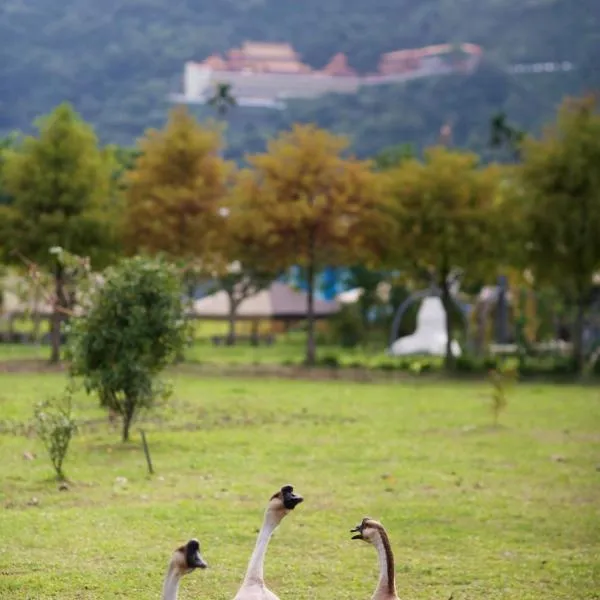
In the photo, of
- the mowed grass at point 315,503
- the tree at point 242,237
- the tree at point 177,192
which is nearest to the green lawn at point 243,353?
the tree at point 242,237

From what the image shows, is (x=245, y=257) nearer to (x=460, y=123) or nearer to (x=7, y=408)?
(x=7, y=408)

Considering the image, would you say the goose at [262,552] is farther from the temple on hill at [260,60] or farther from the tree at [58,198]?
the temple on hill at [260,60]

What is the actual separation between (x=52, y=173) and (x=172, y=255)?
13.6 ft

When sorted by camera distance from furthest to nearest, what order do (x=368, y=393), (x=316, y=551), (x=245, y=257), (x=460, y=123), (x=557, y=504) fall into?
(x=460, y=123) < (x=245, y=257) < (x=368, y=393) < (x=557, y=504) < (x=316, y=551)

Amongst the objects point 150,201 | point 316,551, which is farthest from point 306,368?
point 316,551

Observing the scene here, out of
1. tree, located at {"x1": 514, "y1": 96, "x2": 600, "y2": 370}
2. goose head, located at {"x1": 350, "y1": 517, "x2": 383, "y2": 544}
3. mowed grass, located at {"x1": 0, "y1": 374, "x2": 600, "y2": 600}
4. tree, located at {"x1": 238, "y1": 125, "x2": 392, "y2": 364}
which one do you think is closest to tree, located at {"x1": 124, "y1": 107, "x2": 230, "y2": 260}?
tree, located at {"x1": 238, "y1": 125, "x2": 392, "y2": 364}

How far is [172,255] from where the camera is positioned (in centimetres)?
3628

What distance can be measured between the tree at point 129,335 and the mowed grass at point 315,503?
2.78 ft

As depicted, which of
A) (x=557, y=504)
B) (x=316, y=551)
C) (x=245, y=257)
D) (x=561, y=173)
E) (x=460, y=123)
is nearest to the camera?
(x=316, y=551)

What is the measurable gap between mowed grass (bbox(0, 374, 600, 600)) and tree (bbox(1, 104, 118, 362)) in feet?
40.4

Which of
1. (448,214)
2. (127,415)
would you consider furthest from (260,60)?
(127,415)

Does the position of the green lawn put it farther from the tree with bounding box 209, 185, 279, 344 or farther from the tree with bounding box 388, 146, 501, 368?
the tree with bounding box 388, 146, 501, 368

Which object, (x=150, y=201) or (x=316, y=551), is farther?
(x=150, y=201)

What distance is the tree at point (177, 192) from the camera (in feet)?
118
